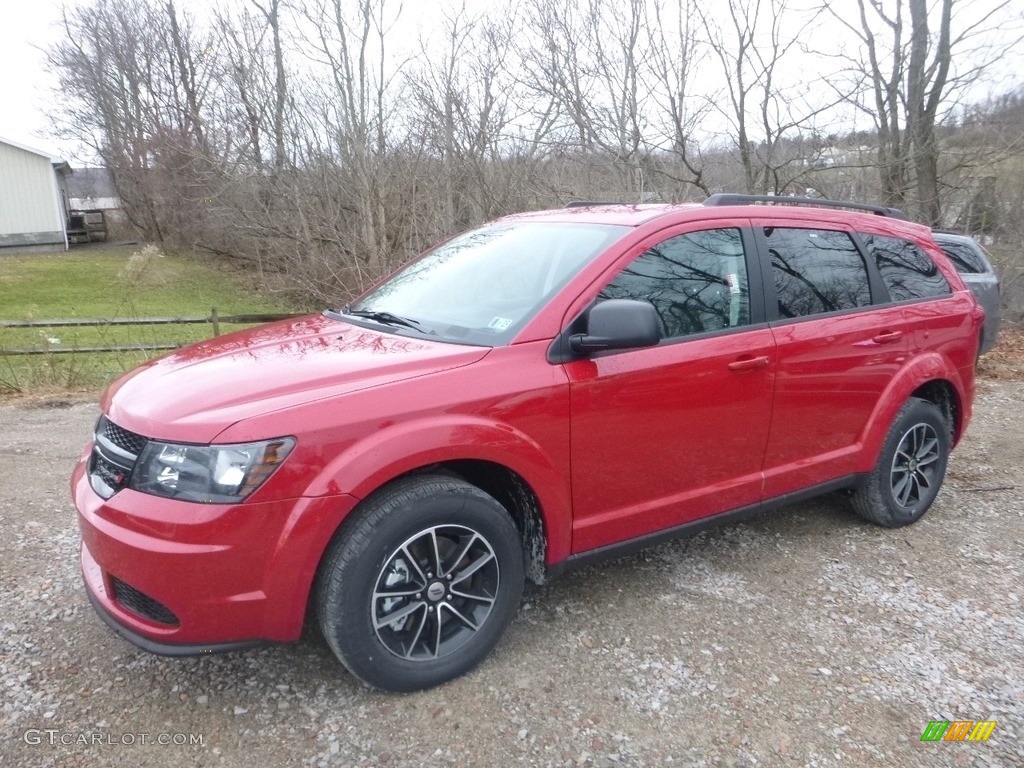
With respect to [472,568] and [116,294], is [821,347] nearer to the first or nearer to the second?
[472,568]

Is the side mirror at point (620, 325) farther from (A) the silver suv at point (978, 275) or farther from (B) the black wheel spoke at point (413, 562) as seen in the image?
(A) the silver suv at point (978, 275)

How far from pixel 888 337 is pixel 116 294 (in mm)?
24715

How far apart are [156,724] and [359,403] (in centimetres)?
132

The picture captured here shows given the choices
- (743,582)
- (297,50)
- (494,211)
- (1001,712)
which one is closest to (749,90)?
(494,211)

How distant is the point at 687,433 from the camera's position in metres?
3.21

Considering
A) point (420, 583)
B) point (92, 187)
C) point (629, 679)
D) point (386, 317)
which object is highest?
point (92, 187)

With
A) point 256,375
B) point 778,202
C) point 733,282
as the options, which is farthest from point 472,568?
point 778,202

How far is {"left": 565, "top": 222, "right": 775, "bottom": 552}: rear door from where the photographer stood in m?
2.96

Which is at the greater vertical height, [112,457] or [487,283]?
[487,283]

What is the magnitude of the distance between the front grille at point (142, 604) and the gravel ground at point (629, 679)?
0.42 metres

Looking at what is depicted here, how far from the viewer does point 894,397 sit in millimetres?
3965

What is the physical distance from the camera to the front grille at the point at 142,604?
2396 mm

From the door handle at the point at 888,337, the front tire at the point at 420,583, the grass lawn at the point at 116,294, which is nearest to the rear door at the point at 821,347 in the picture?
the door handle at the point at 888,337

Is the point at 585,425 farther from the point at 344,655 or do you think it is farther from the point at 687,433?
the point at 344,655
